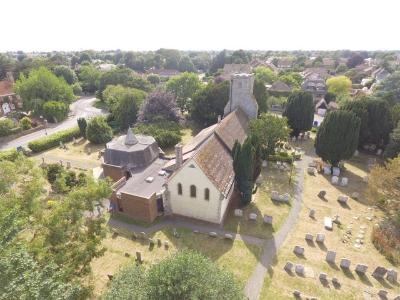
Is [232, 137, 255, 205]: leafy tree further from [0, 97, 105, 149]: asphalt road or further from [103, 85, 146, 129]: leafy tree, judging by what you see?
[0, 97, 105, 149]: asphalt road

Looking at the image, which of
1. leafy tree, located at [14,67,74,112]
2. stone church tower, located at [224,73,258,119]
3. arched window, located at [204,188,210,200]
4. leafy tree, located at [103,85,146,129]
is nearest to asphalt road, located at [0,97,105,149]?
leafy tree, located at [14,67,74,112]

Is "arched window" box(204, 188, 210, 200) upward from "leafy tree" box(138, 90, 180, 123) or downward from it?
downward

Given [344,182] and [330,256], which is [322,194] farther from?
[330,256]

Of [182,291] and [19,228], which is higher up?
[19,228]

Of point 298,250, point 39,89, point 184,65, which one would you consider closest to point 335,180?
point 298,250

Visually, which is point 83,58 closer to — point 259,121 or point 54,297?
point 259,121

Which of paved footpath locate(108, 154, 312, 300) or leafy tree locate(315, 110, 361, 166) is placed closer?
paved footpath locate(108, 154, 312, 300)

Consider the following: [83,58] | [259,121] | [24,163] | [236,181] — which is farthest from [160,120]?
[83,58]
